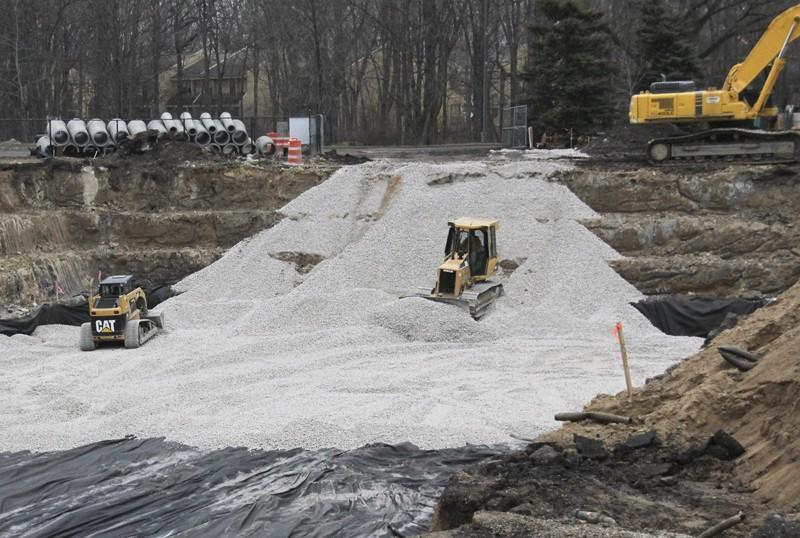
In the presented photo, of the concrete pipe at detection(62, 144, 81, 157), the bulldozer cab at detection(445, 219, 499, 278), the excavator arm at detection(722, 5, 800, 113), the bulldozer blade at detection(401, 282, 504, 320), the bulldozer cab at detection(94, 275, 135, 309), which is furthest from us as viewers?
the concrete pipe at detection(62, 144, 81, 157)

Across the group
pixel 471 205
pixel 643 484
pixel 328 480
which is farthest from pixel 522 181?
pixel 643 484

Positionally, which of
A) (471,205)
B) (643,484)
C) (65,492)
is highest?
(471,205)

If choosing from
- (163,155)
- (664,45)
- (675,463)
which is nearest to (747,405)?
(675,463)

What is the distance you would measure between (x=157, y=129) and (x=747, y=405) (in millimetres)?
22937

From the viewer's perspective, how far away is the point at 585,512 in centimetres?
751

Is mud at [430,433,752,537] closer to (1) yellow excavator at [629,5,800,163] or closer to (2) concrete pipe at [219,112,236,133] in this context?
(1) yellow excavator at [629,5,800,163]

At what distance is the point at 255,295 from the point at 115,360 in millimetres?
5145

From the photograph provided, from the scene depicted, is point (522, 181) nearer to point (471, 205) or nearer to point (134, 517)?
point (471, 205)

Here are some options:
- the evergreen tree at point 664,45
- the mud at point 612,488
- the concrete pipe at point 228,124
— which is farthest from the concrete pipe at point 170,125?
the mud at point 612,488

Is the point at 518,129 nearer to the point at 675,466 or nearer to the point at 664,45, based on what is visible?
the point at 664,45

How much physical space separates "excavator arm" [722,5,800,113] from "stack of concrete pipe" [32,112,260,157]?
1391cm

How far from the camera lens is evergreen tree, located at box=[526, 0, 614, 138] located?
32656 mm

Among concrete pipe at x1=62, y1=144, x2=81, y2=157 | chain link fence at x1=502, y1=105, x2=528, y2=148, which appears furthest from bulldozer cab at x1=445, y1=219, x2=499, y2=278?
chain link fence at x1=502, y1=105, x2=528, y2=148

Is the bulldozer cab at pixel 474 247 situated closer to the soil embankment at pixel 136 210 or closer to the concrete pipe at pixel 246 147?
the soil embankment at pixel 136 210
